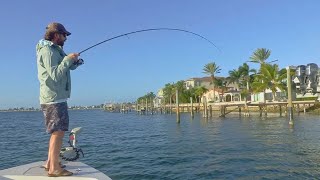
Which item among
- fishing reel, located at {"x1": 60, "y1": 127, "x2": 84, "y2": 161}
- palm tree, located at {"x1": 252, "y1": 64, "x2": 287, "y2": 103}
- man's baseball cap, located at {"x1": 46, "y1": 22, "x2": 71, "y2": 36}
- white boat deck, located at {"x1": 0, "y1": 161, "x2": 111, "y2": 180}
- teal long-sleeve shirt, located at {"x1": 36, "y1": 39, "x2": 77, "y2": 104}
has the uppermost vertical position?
palm tree, located at {"x1": 252, "y1": 64, "x2": 287, "y2": 103}

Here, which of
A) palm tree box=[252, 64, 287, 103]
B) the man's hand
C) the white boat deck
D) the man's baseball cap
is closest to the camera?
the man's hand

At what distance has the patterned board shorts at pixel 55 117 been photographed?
494cm

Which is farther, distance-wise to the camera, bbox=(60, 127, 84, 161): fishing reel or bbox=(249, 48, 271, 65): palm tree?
bbox=(249, 48, 271, 65): palm tree

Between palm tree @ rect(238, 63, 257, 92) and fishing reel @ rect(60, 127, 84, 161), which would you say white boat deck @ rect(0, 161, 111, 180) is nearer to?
fishing reel @ rect(60, 127, 84, 161)

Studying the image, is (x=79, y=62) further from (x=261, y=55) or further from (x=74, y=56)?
(x=261, y=55)

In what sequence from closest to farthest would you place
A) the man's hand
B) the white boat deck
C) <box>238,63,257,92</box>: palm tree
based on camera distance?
the man's hand, the white boat deck, <box>238,63,257,92</box>: palm tree

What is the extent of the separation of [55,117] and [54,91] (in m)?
0.36

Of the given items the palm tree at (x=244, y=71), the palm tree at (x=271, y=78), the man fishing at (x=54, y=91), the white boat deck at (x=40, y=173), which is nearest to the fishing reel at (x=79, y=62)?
the man fishing at (x=54, y=91)

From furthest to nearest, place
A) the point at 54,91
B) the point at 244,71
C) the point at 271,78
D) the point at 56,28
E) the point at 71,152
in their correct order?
1. the point at 244,71
2. the point at 271,78
3. the point at 71,152
4. the point at 56,28
5. the point at 54,91

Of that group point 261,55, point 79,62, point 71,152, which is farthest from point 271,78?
point 79,62

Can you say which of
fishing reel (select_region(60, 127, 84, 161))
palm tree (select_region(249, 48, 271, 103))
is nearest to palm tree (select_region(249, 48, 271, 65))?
palm tree (select_region(249, 48, 271, 103))

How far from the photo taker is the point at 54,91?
494cm

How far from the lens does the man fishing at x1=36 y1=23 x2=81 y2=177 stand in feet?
15.9

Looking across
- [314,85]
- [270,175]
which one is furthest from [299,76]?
[270,175]
